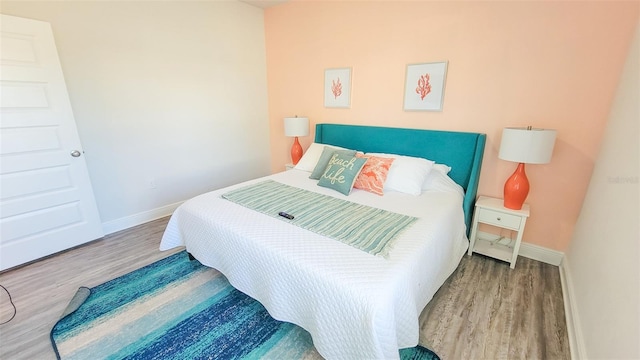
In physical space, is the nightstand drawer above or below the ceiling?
below

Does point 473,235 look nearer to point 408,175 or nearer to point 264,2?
point 408,175

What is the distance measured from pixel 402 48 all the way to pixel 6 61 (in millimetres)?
3324

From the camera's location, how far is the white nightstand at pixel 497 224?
2193mm

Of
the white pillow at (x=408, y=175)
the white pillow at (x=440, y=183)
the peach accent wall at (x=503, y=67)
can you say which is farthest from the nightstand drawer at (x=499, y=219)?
the white pillow at (x=408, y=175)

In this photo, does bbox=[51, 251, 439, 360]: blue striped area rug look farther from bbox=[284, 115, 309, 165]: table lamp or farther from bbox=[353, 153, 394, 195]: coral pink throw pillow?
bbox=[284, 115, 309, 165]: table lamp

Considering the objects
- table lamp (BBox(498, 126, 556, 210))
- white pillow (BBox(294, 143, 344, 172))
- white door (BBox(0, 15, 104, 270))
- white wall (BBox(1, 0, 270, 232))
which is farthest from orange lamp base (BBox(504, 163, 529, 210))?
white door (BBox(0, 15, 104, 270))

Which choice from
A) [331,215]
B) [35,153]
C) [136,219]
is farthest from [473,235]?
[35,153]

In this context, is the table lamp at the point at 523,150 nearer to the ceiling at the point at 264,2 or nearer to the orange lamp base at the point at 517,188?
the orange lamp base at the point at 517,188

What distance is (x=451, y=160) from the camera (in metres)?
2.60

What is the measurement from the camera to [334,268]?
4.35 feet

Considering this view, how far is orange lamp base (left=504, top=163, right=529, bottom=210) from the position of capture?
2.19m

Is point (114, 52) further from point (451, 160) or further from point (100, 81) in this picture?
point (451, 160)

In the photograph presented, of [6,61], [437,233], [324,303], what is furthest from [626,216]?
[6,61]

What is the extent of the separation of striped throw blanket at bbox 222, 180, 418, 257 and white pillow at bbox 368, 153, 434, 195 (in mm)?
500
